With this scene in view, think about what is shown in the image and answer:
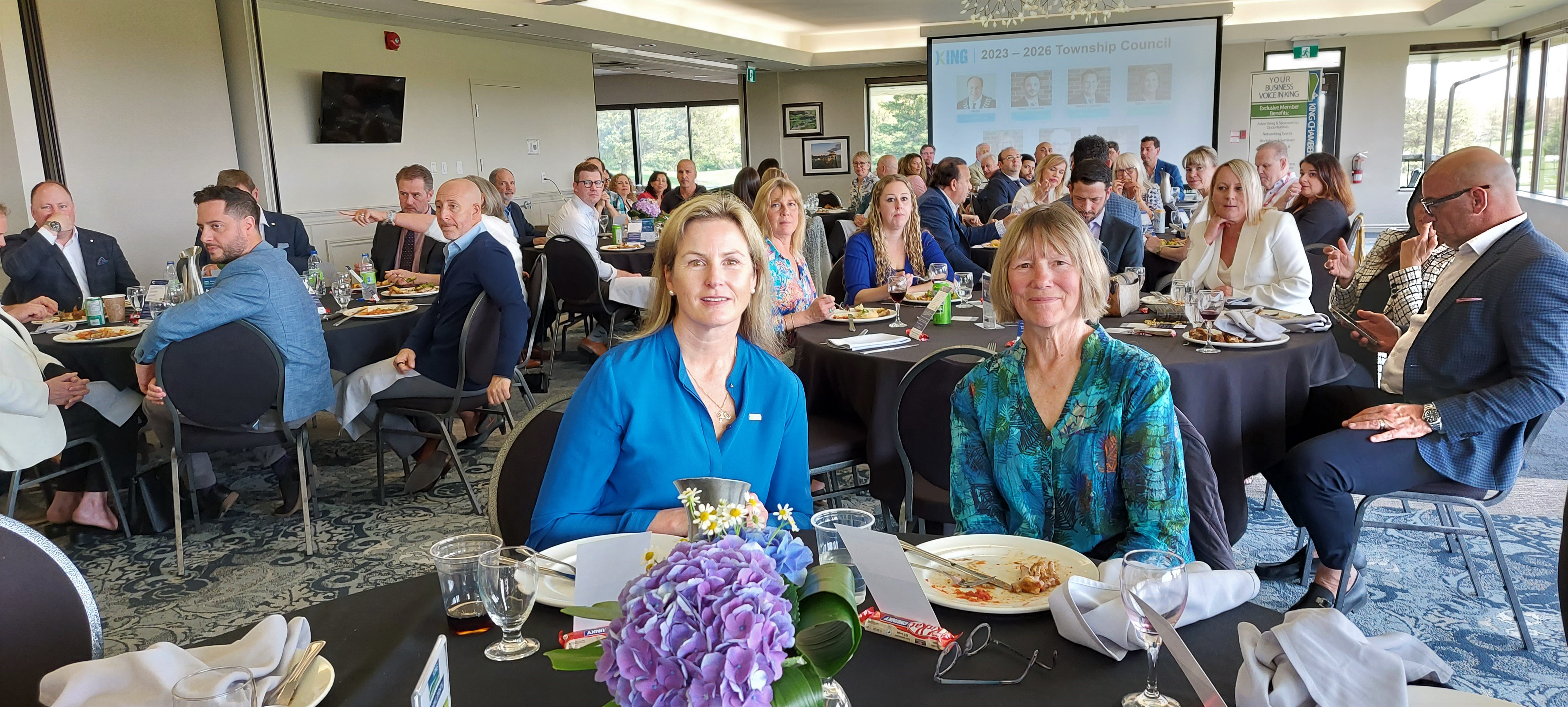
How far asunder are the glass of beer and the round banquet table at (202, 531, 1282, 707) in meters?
0.02

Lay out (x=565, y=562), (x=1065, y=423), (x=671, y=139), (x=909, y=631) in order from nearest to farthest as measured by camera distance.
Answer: (x=909, y=631) → (x=565, y=562) → (x=1065, y=423) → (x=671, y=139)

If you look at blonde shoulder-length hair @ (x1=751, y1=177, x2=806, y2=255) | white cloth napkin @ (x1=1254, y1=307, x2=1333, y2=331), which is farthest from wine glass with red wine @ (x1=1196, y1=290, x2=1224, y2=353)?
blonde shoulder-length hair @ (x1=751, y1=177, x2=806, y2=255)

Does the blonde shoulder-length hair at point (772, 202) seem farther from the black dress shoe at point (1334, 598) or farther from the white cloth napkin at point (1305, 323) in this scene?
the black dress shoe at point (1334, 598)

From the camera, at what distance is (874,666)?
3.88 ft

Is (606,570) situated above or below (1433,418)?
above

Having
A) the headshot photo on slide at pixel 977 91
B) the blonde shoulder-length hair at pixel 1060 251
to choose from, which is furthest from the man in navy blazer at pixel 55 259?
the headshot photo on slide at pixel 977 91

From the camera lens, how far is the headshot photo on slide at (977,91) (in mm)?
12758

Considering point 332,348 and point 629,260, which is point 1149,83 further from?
point 332,348

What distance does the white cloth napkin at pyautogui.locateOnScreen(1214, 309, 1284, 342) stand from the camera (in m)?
3.20

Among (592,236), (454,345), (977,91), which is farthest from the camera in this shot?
(977,91)

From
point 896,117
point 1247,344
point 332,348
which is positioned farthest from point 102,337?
point 896,117

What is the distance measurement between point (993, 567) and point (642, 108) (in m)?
19.0

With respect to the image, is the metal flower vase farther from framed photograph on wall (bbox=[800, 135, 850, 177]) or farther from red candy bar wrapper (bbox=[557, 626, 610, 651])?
framed photograph on wall (bbox=[800, 135, 850, 177])

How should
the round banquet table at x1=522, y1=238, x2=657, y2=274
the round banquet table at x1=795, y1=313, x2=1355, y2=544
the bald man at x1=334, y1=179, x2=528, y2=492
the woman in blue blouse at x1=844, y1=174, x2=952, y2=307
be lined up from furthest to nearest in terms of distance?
the round banquet table at x1=522, y1=238, x2=657, y2=274, the woman in blue blouse at x1=844, y1=174, x2=952, y2=307, the bald man at x1=334, y1=179, x2=528, y2=492, the round banquet table at x1=795, y1=313, x2=1355, y2=544
